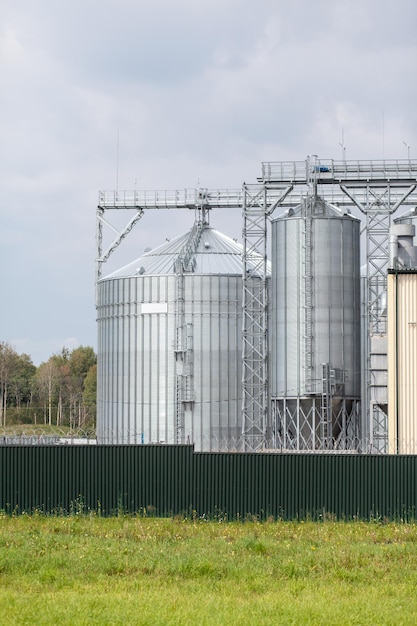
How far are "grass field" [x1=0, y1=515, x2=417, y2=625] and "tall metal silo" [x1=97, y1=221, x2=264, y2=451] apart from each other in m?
27.4

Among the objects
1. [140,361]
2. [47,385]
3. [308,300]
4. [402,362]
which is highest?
[308,300]

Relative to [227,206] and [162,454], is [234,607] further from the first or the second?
[227,206]

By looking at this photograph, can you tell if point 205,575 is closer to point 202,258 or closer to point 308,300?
point 308,300

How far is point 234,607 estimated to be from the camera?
19.0 metres

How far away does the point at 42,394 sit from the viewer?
140125 mm

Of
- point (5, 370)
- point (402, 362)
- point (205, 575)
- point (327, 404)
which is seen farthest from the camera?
point (5, 370)

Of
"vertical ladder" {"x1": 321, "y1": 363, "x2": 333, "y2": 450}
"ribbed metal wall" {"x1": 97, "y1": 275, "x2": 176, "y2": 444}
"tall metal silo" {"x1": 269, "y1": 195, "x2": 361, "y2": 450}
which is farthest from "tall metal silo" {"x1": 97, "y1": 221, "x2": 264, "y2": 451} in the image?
"vertical ladder" {"x1": 321, "y1": 363, "x2": 333, "y2": 450}

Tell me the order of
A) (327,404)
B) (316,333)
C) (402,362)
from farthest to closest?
(316,333)
(327,404)
(402,362)

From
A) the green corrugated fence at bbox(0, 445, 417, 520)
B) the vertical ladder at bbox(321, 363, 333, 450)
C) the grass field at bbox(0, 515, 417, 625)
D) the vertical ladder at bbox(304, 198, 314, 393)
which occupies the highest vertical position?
the vertical ladder at bbox(304, 198, 314, 393)

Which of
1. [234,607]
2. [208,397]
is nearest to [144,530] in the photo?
[234,607]

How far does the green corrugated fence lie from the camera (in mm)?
33281

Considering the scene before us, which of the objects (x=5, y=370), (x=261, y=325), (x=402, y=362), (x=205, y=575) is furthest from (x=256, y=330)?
(x=5, y=370)

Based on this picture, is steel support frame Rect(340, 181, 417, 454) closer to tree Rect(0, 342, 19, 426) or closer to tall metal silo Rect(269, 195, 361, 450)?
tall metal silo Rect(269, 195, 361, 450)

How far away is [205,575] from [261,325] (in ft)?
117
